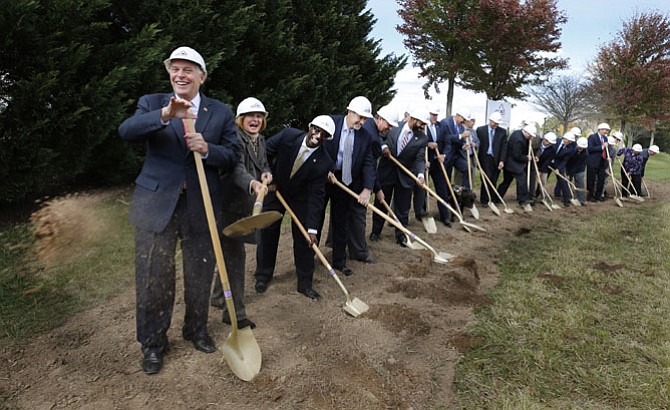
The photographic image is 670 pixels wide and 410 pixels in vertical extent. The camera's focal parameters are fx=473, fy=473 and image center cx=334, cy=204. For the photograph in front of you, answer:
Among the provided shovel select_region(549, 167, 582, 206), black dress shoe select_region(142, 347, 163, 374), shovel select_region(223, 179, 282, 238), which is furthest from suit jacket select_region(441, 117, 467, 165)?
black dress shoe select_region(142, 347, 163, 374)

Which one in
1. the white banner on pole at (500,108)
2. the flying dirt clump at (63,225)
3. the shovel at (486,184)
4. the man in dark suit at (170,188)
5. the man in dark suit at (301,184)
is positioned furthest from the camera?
the white banner on pole at (500,108)

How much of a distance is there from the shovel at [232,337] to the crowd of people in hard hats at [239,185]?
5cm

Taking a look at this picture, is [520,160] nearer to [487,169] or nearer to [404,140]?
[487,169]

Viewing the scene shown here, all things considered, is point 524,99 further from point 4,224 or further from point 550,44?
point 4,224

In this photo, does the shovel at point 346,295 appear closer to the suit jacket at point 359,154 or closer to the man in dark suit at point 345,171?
the man in dark suit at point 345,171

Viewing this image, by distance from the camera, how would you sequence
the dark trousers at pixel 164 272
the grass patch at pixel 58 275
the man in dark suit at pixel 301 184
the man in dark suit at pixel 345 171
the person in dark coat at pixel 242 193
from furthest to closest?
1. the man in dark suit at pixel 345 171
2. the man in dark suit at pixel 301 184
3. the grass patch at pixel 58 275
4. the person in dark coat at pixel 242 193
5. the dark trousers at pixel 164 272

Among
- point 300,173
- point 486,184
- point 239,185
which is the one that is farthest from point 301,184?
point 486,184

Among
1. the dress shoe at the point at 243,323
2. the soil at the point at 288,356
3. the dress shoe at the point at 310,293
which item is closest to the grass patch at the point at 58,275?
the soil at the point at 288,356

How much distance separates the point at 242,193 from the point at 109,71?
4.09m

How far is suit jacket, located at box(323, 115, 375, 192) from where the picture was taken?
5.20 meters

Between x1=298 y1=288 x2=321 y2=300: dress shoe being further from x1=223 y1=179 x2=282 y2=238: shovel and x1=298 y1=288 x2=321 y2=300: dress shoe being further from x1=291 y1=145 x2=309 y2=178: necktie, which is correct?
x1=223 y1=179 x2=282 y2=238: shovel

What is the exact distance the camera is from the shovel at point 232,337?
288 centimetres

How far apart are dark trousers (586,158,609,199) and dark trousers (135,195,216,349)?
11593mm

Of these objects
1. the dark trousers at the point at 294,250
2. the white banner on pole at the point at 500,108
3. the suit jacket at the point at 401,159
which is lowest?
the dark trousers at the point at 294,250
